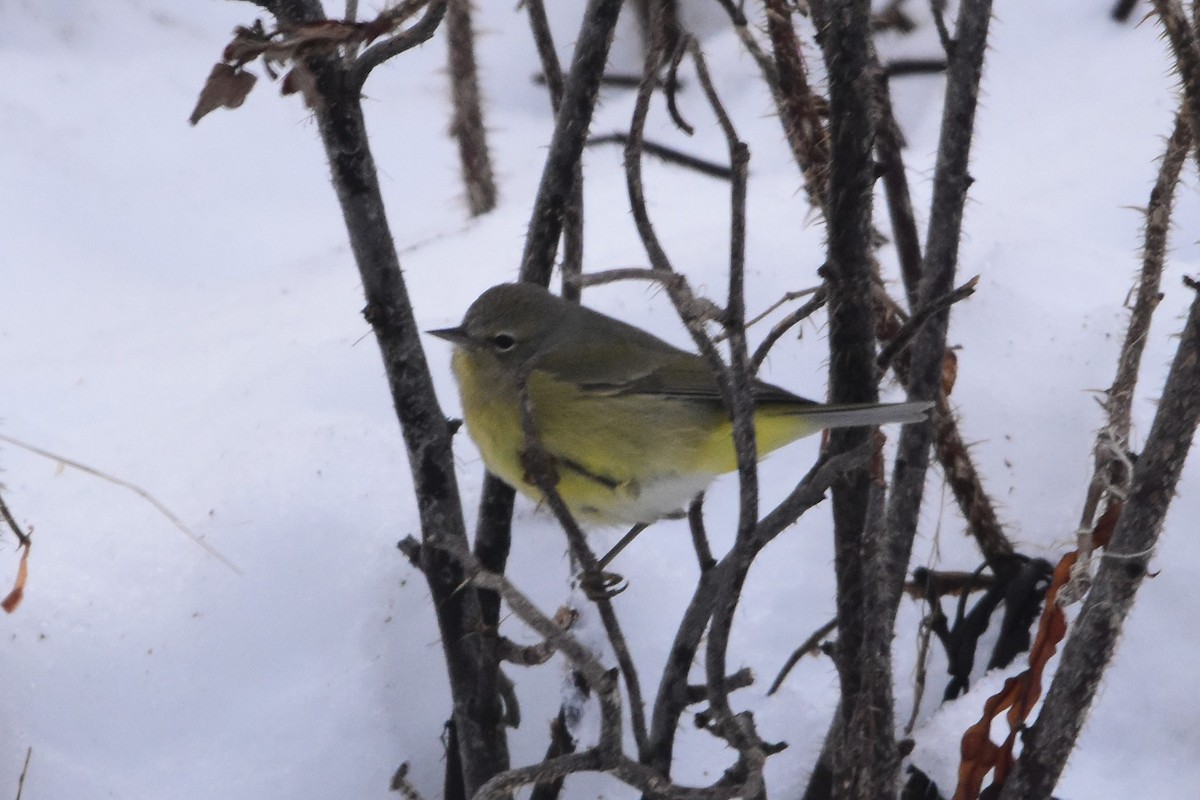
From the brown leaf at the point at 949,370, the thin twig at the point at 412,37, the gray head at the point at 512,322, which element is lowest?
the thin twig at the point at 412,37

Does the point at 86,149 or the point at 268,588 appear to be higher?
the point at 86,149

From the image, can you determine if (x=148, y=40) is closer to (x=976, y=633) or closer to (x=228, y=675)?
(x=228, y=675)

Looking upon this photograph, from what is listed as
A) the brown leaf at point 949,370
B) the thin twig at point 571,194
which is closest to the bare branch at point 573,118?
the thin twig at point 571,194

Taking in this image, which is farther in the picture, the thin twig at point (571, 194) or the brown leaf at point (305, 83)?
the thin twig at point (571, 194)

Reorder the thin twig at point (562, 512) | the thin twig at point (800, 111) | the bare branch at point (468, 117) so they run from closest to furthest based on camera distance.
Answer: the thin twig at point (562, 512)
the thin twig at point (800, 111)
the bare branch at point (468, 117)

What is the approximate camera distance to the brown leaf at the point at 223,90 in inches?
52.7

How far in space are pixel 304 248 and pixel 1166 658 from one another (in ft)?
10.9

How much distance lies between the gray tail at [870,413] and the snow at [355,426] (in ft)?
2.40

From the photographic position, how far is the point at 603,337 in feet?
8.46

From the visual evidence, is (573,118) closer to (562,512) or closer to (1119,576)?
(562,512)

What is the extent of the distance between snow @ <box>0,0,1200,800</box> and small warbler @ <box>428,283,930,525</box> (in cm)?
39

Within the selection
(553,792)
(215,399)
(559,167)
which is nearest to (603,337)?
(559,167)

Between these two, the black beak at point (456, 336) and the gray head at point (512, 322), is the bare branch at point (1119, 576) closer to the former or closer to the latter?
the gray head at point (512, 322)

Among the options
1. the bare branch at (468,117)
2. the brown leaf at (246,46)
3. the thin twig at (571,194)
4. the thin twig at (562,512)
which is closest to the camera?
the brown leaf at (246,46)
